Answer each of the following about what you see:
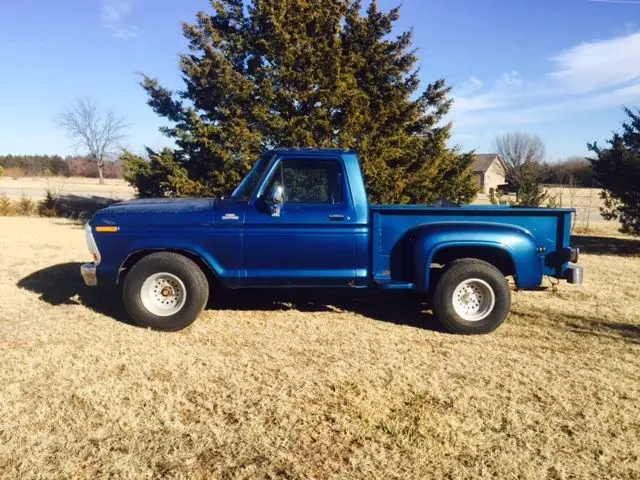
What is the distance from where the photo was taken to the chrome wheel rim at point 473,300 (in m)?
5.42

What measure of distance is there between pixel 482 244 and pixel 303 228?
1.81 m

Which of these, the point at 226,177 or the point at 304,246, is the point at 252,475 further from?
the point at 226,177

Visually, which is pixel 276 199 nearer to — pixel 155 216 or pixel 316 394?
pixel 155 216

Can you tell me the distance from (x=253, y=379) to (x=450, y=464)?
175 cm

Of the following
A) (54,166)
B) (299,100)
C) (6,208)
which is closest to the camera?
(299,100)

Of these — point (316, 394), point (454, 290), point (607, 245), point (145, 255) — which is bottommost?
point (316, 394)

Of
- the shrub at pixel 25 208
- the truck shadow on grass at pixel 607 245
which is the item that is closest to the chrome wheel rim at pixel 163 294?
the truck shadow on grass at pixel 607 245

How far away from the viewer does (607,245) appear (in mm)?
13500

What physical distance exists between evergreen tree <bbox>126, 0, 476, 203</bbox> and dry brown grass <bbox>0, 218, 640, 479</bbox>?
639cm

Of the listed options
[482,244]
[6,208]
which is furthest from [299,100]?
[6,208]

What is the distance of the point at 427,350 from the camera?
495 cm

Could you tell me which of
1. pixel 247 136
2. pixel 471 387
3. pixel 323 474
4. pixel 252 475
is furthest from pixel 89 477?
pixel 247 136

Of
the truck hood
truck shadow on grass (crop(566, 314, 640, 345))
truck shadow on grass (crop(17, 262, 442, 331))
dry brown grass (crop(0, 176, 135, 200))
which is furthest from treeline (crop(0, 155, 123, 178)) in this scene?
truck shadow on grass (crop(566, 314, 640, 345))

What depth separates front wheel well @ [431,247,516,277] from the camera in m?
5.52
